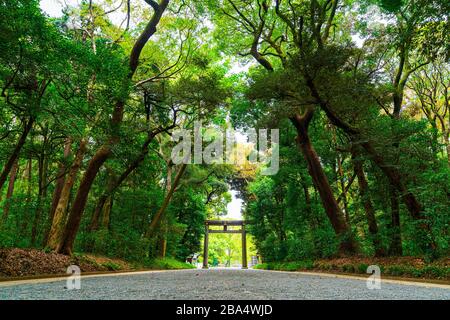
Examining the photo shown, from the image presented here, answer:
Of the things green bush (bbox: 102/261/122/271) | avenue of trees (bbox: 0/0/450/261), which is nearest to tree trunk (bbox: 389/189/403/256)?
avenue of trees (bbox: 0/0/450/261)

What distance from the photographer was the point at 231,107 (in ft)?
43.5

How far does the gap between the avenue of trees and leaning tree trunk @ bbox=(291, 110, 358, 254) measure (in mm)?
40

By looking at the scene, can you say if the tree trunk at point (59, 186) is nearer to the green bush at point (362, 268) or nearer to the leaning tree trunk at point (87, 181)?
the leaning tree trunk at point (87, 181)

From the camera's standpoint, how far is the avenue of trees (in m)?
6.00

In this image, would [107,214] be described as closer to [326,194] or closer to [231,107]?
[231,107]

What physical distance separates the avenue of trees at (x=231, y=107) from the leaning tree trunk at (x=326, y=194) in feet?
0.13

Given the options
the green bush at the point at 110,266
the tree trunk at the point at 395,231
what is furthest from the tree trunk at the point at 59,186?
the tree trunk at the point at 395,231

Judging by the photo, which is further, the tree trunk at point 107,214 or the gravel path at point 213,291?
the tree trunk at point 107,214

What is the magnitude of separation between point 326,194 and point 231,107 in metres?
5.22

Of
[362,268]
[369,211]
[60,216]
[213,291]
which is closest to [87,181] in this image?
[60,216]

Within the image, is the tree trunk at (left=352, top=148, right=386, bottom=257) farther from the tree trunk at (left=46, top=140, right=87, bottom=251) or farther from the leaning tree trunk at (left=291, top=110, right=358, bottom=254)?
the tree trunk at (left=46, top=140, right=87, bottom=251)

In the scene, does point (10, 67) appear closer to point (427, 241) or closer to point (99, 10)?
point (99, 10)

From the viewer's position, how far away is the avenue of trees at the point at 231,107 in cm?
600
